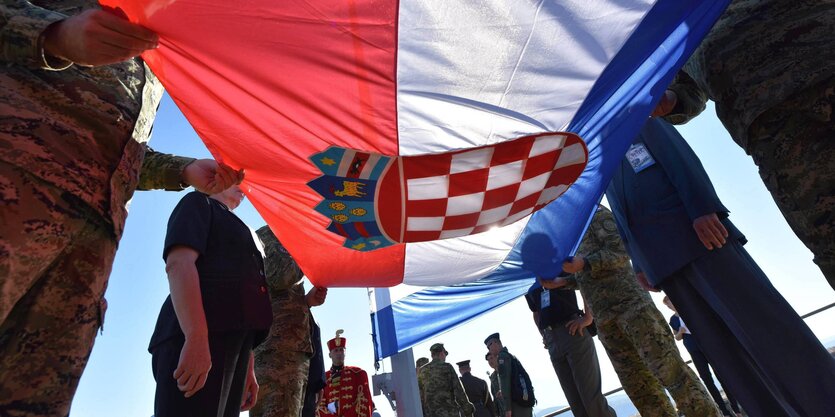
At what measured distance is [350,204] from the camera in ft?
7.66

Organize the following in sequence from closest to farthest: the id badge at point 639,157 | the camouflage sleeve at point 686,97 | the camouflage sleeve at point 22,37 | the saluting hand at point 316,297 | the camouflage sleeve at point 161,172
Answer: the camouflage sleeve at point 22,37
the camouflage sleeve at point 161,172
the camouflage sleeve at point 686,97
the id badge at point 639,157
the saluting hand at point 316,297

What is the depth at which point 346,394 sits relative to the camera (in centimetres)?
682

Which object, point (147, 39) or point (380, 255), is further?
point (380, 255)

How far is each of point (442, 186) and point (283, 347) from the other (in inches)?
69.7

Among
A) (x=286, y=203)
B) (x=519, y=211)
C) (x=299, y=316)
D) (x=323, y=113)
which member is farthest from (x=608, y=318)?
(x=323, y=113)

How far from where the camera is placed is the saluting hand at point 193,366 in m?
1.57

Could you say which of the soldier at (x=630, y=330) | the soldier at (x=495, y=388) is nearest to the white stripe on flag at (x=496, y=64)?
the soldier at (x=630, y=330)

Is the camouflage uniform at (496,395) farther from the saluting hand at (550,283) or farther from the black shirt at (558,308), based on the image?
the saluting hand at (550,283)

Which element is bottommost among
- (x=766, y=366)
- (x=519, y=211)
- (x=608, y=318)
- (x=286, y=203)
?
(x=766, y=366)

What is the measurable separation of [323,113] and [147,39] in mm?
643

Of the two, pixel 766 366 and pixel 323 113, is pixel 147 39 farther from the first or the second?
pixel 766 366

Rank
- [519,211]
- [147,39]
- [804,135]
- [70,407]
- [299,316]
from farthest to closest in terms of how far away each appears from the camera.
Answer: [299,316] → [519,211] → [804,135] → [147,39] → [70,407]

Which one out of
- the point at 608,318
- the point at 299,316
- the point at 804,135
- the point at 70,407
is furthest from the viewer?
the point at 608,318

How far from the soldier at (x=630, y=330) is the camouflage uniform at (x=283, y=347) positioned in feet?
5.76
